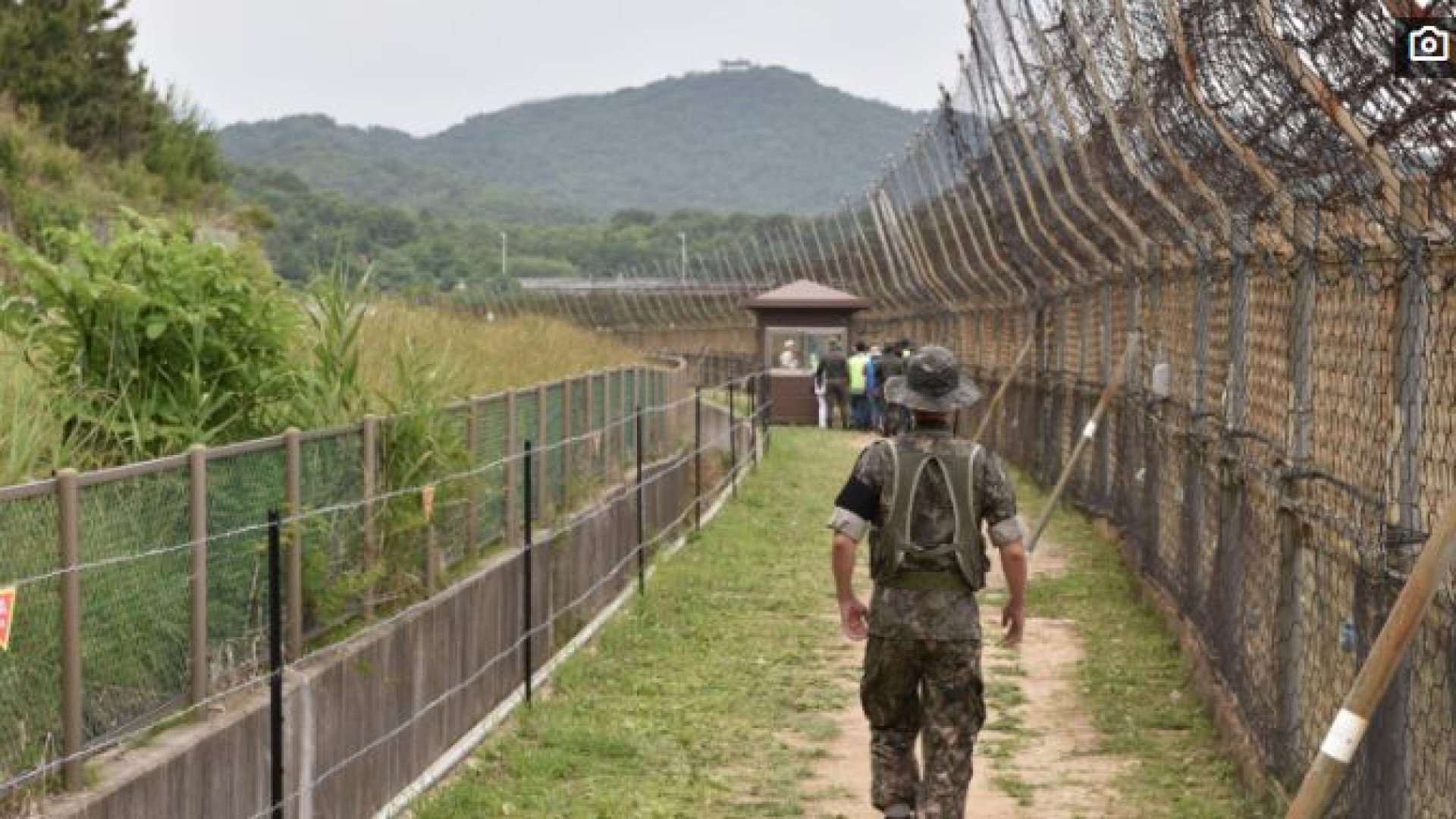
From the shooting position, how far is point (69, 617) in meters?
7.07

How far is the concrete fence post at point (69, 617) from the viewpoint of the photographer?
23.2 feet

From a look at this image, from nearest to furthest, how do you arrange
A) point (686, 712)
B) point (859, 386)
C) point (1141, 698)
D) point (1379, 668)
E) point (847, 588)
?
point (1379, 668) → point (847, 588) → point (686, 712) → point (1141, 698) → point (859, 386)

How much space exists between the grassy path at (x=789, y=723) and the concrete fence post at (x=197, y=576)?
165cm

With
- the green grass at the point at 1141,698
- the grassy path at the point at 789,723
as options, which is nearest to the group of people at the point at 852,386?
the green grass at the point at 1141,698

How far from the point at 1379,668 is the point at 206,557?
4.96m

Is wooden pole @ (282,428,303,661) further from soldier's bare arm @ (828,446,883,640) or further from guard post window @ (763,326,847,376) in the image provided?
guard post window @ (763,326,847,376)

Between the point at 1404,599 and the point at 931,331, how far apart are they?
4092 centimetres

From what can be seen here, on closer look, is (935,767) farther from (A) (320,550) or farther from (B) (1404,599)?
(B) (1404,599)

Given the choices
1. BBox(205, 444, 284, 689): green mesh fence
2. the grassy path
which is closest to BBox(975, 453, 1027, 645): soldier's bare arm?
the grassy path

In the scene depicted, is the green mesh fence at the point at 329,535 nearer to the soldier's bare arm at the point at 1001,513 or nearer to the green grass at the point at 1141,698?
the soldier's bare arm at the point at 1001,513

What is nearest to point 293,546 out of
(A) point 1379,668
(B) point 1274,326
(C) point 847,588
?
(C) point 847,588

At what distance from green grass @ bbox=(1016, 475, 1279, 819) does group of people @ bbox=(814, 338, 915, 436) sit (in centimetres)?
1870

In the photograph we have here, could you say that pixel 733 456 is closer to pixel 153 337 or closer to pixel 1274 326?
pixel 1274 326

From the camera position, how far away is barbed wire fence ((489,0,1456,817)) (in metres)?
6.96
